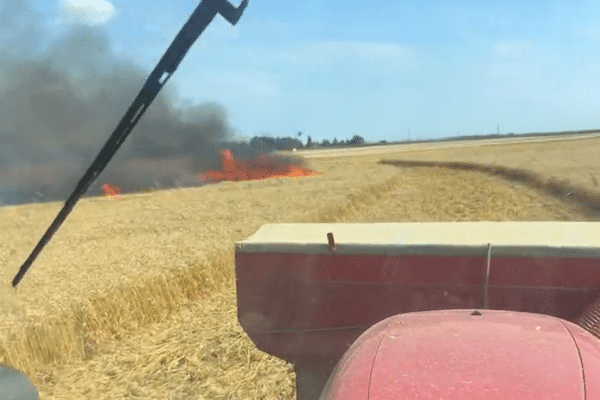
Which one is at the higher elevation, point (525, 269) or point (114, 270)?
point (525, 269)

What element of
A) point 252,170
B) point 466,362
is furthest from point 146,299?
point 252,170

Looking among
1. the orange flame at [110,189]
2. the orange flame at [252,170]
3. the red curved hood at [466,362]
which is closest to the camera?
the red curved hood at [466,362]

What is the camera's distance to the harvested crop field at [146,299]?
23.5ft

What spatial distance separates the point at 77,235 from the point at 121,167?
76.9ft

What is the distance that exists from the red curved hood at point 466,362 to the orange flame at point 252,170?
4201 cm

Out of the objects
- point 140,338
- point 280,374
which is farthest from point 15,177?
point 280,374

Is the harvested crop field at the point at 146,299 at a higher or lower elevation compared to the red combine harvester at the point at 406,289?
lower

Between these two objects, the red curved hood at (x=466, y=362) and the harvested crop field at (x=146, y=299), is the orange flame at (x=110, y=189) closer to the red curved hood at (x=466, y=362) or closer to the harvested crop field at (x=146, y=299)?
the harvested crop field at (x=146, y=299)

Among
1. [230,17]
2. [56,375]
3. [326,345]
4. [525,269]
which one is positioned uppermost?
[230,17]

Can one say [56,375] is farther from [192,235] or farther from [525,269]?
[192,235]

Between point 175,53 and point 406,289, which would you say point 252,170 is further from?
point 406,289

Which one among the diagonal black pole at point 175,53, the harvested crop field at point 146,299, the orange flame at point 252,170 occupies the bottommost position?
the harvested crop field at point 146,299

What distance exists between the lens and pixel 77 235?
51.8 feet

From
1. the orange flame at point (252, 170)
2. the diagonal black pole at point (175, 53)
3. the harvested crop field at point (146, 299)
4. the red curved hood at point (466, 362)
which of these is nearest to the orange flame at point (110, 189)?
the orange flame at point (252, 170)
